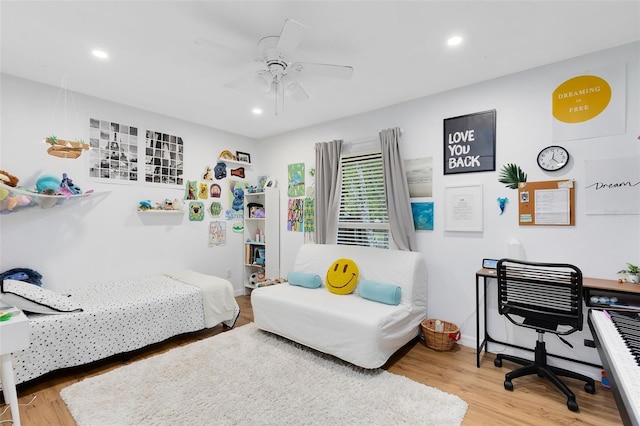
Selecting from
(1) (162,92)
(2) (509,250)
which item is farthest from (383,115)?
(1) (162,92)

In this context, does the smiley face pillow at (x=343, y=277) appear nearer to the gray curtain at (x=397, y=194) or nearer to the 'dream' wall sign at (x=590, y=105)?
the gray curtain at (x=397, y=194)

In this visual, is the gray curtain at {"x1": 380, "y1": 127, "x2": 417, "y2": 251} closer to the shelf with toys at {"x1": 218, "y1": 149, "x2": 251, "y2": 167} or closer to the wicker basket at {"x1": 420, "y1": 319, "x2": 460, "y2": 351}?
the wicker basket at {"x1": 420, "y1": 319, "x2": 460, "y2": 351}

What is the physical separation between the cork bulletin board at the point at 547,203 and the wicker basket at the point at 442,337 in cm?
120

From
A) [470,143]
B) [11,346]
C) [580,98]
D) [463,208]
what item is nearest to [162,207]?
[11,346]

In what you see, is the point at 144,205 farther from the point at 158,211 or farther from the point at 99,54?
the point at 99,54

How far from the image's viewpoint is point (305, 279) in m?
3.44

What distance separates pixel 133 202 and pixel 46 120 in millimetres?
1124

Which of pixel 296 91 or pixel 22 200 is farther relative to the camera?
pixel 22 200

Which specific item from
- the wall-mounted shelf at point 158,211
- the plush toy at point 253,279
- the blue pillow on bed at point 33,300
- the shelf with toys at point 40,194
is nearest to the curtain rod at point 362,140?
the wall-mounted shelf at point 158,211

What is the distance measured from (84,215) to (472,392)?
13.2 feet

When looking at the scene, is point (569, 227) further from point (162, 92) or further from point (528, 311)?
point (162, 92)

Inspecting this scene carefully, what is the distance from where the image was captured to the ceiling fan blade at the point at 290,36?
169 cm

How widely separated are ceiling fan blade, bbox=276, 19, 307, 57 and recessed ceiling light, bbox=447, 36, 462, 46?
1.15m

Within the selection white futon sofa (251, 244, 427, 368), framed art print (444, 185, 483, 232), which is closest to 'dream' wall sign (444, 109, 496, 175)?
framed art print (444, 185, 483, 232)
